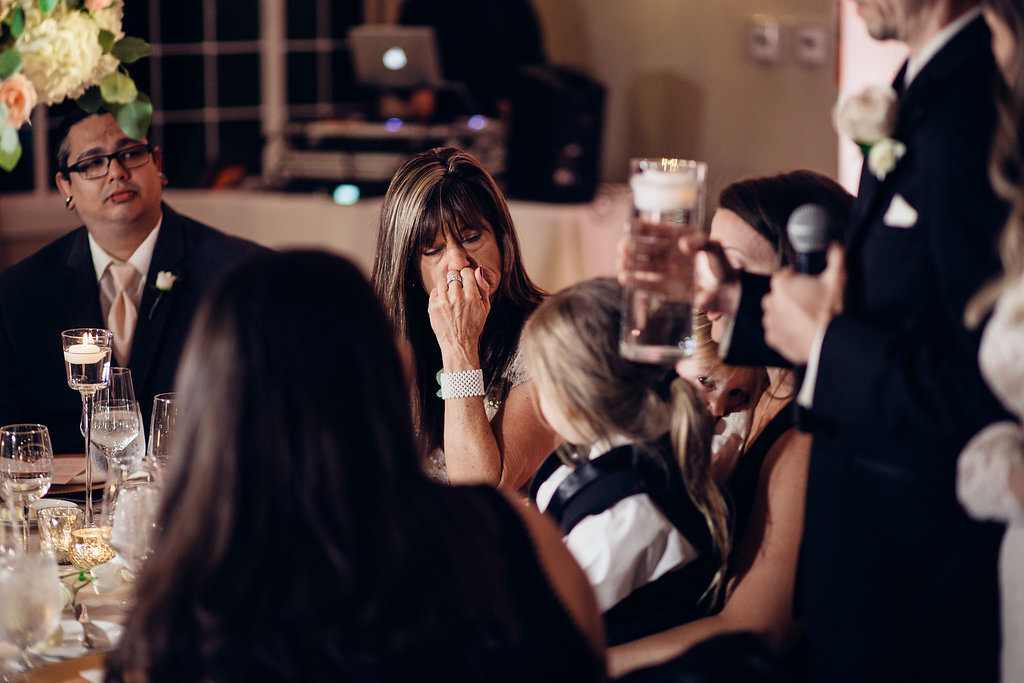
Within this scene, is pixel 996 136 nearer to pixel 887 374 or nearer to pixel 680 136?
pixel 887 374

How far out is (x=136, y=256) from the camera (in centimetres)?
255

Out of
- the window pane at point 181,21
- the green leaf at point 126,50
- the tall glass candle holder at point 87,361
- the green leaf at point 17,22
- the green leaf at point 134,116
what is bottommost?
the tall glass candle holder at point 87,361

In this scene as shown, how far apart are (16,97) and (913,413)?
1393mm

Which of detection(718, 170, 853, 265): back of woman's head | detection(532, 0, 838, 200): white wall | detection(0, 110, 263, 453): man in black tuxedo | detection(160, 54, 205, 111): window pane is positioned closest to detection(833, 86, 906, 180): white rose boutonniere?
detection(718, 170, 853, 265): back of woman's head

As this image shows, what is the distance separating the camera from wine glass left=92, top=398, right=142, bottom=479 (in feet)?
6.07

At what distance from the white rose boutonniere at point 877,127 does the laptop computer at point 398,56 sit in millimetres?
4158

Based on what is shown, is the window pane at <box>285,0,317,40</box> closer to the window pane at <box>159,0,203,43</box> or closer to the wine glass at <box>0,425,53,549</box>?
the window pane at <box>159,0,203,43</box>

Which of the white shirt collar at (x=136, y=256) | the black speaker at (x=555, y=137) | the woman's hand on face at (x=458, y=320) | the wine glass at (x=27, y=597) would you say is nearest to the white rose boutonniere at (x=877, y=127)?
the woman's hand on face at (x=458, y=320)

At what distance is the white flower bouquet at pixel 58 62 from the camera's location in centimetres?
169

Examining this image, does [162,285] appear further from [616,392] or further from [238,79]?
[238,79]

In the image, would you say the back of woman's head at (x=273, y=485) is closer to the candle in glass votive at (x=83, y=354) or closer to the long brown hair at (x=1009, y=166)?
the long brown hair at (x=1009, y=166)

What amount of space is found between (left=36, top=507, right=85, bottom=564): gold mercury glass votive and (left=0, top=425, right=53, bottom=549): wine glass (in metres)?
0.05

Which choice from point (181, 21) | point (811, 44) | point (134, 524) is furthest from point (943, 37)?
point (181, 21)

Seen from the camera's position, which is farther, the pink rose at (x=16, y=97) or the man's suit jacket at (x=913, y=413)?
the pink rose at (x=16, y=97)
